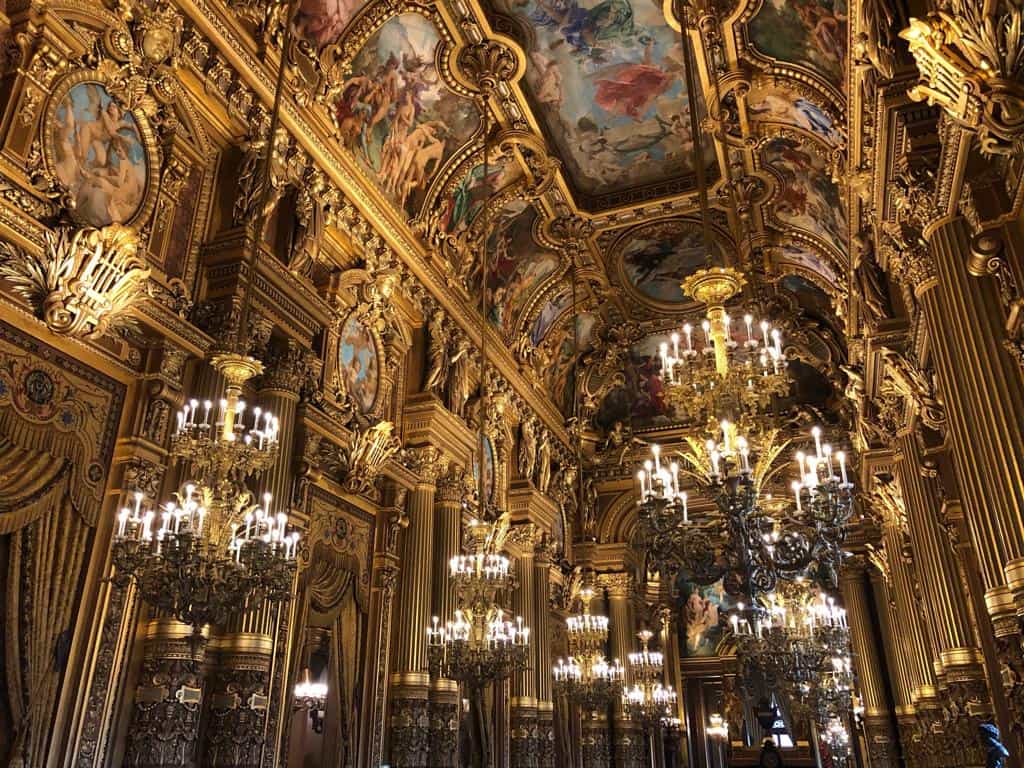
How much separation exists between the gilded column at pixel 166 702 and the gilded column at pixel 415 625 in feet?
12.1

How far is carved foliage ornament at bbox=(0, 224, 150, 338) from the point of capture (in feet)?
19.4

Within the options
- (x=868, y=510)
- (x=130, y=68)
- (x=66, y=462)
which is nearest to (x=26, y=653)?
(x=66, y=462)

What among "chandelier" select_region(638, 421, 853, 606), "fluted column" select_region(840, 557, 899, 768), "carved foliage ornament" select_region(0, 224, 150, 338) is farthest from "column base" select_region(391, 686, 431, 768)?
"fluted column" select_region(840, 557, 899, 768)

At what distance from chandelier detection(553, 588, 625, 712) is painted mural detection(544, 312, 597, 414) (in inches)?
230

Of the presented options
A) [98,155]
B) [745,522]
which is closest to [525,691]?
[745,522]

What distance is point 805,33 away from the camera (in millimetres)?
10344

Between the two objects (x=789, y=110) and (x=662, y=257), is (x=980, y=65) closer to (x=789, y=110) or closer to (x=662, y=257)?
(x=789, y=110)

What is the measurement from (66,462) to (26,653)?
4.61ft

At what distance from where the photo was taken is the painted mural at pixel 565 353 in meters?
18.2

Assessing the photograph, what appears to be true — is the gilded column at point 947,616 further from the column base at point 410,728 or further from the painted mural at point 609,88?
the painted mural at point 609,88

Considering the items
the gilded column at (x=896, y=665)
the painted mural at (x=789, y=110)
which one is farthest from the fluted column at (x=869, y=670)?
the painted mural at (x=789, y=110)

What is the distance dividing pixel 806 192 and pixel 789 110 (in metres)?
2.21

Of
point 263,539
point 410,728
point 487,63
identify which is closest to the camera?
point 263,539

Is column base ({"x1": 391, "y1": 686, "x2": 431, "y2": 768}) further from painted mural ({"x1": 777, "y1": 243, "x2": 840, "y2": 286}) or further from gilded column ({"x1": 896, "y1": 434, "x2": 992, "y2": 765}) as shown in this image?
painted mural ({"x1": 777, "y1": 243, "x2": 840, "y2": 286})
